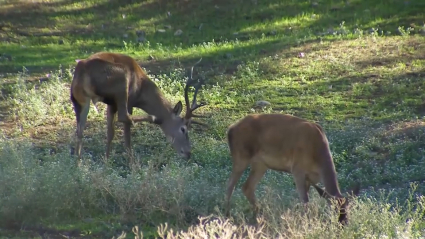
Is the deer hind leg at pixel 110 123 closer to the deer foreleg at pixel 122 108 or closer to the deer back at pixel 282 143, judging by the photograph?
the deer foreleg at pixel 122 108

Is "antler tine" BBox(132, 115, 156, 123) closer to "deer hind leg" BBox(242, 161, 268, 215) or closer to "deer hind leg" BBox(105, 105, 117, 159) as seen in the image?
"deer hind leg" BBox(105, 105, 117, 159)

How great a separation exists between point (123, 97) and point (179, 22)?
7.19 meters

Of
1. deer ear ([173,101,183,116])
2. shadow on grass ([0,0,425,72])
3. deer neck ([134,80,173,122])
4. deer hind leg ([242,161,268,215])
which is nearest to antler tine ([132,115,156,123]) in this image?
deer neck ([134,80,173,122])

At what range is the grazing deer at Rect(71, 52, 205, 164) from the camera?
11.1m

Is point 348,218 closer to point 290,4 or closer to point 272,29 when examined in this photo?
point 272,29

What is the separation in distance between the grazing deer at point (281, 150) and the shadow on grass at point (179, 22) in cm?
692

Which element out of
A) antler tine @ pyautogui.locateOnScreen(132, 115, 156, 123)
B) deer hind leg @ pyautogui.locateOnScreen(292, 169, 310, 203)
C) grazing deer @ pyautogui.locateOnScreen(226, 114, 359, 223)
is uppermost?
grazing deer @ pyautogui.locateOnScreen(226, 114, 359, 223)

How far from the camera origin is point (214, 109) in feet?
43.2

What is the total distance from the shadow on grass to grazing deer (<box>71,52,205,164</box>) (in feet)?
13.0

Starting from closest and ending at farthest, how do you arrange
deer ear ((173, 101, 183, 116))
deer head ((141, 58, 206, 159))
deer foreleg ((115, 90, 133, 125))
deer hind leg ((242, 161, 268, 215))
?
deer hind leg ((242, 161, 268, 215)), deer foreleg ((115, 90, 133, 125)), deer head ((141, 58, 206, 159)), deer ear ((173, 101, 183, 116))

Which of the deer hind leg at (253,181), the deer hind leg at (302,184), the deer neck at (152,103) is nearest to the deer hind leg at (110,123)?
the deer neck at (152,103)

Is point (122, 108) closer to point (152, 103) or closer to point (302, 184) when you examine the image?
point (152, 103)

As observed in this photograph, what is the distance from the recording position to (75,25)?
1847 centimetres

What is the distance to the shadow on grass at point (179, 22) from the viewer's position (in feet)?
55.5
